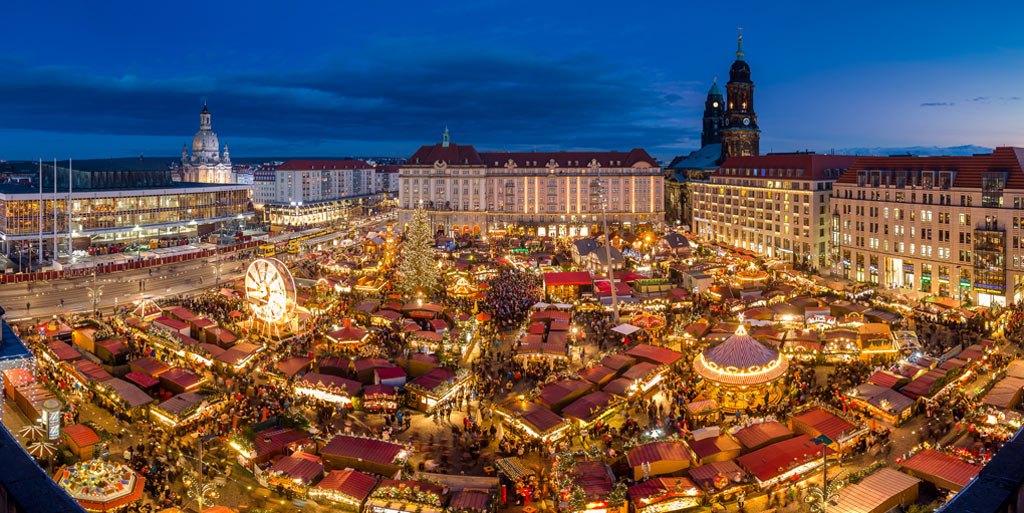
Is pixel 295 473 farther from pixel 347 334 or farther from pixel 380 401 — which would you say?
pixel 347 334

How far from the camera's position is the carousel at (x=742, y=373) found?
2772 centimetres

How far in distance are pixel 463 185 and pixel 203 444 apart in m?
77.4

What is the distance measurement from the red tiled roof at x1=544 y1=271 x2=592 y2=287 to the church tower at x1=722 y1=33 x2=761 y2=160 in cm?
5936

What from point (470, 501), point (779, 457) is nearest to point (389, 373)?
point (470, 501)

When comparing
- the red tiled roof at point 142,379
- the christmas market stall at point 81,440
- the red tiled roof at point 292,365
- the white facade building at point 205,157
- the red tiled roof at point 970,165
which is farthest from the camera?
the white facade building at point 205,157

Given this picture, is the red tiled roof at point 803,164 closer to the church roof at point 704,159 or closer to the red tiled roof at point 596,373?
the church roof at point 704,159

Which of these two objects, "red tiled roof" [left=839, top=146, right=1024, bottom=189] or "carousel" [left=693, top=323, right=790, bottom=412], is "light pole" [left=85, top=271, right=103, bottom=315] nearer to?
"carousel" [left=693, top=323, right=790, bottom=412]

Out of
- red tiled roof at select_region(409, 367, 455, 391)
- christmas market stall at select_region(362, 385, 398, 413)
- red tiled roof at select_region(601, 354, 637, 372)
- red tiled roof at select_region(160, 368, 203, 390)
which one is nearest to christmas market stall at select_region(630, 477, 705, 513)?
red tiled roof at select_region(601, 354, 637, 372)

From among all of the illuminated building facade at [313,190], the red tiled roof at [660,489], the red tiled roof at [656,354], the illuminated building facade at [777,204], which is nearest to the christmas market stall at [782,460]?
the red tiled roof at [660,489]

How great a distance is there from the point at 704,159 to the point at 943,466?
92.3 metres

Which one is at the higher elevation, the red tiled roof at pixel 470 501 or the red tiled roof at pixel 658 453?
the red tiled roof at pixel 658 453

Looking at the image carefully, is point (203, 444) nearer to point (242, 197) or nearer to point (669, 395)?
point (669, 395)

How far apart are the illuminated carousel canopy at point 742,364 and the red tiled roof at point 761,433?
373cm

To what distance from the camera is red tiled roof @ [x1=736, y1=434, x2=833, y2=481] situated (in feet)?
69.5
